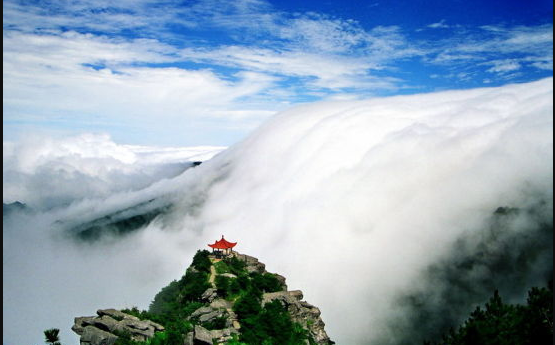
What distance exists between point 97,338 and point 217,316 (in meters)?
10.9


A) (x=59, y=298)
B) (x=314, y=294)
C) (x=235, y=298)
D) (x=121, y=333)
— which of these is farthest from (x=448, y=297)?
(x=59, y=298)

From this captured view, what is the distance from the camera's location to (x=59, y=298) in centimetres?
19862

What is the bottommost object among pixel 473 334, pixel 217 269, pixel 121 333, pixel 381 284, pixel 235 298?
pixel 473 334

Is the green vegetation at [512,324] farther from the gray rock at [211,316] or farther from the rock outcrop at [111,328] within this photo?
the rock outcrop at [111,328]

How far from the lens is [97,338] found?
105 ft

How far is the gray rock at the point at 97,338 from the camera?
32.0 meters

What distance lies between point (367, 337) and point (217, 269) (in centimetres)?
10339

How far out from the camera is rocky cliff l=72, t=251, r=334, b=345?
33281 millimetres

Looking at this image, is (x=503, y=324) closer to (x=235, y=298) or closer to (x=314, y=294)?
(x=235, y=298)

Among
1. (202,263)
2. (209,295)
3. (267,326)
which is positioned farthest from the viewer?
(202,263)

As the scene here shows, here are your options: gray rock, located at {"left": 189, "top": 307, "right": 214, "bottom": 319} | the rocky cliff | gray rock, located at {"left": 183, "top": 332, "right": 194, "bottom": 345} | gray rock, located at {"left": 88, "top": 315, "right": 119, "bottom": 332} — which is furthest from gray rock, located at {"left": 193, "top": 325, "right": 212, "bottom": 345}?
gray rock, located at {"left": 88, "top": 315, "right": 119, "bottom": 332}

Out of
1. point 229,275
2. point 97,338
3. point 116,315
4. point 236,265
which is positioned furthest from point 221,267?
point 97,338

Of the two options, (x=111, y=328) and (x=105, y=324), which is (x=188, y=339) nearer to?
(x=111, y=328)

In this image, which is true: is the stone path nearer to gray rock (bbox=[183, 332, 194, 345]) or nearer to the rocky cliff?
the rocky cliff
